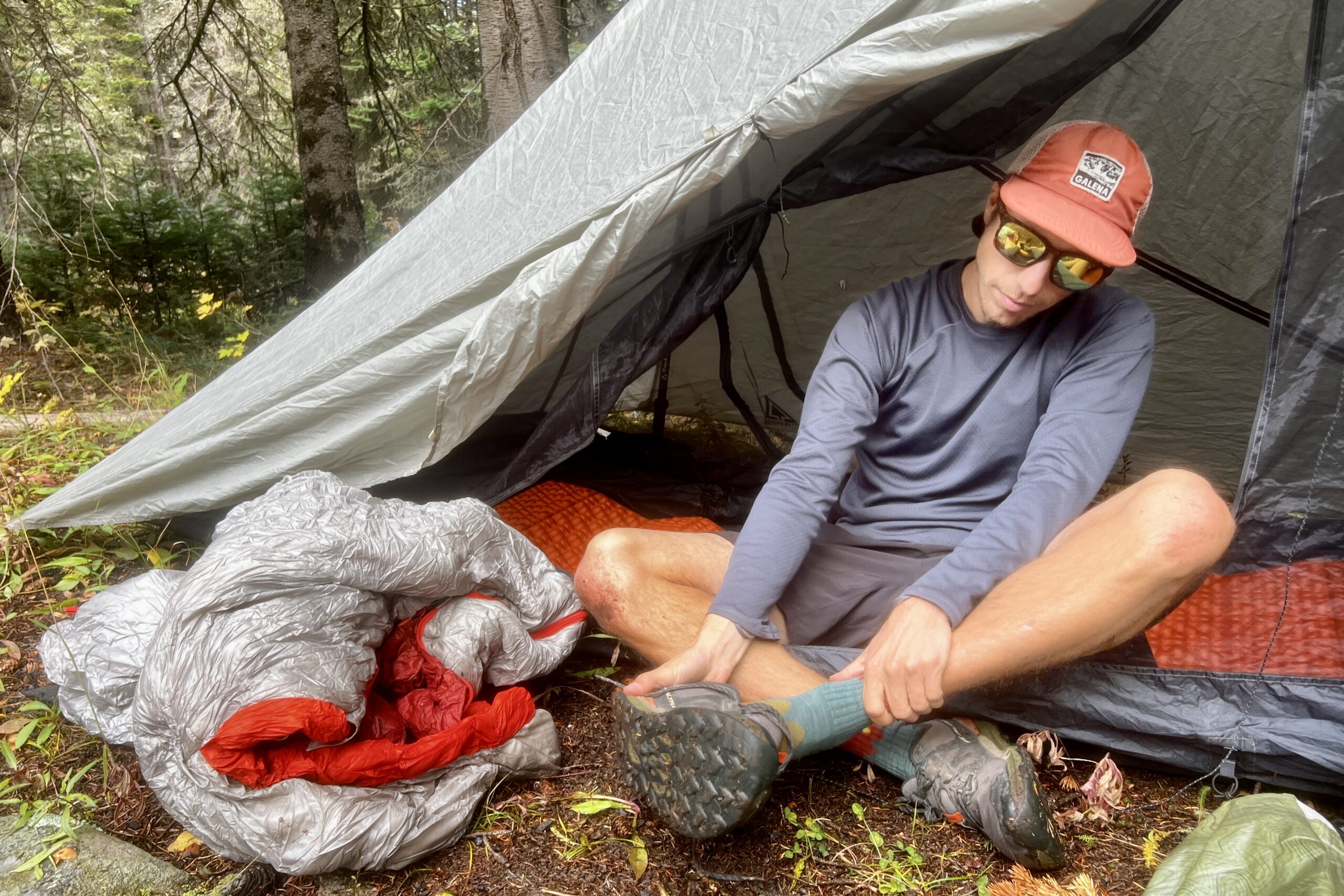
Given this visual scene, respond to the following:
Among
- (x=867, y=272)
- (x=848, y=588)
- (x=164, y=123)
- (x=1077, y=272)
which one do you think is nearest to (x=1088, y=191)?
(x=1077, y=272)

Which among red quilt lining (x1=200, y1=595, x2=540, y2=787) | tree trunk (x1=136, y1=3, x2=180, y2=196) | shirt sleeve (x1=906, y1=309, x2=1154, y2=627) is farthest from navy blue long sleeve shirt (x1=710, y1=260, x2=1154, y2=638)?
tree trunk (x1=136, y1=3, x2=180, y2=196)

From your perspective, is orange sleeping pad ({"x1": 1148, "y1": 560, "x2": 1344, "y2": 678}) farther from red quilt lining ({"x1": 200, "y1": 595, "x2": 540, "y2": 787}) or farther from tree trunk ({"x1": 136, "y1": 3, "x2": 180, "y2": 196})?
tree trunk ({"x1": 136, "y1": 3, "x2": 180, "y2": 196})

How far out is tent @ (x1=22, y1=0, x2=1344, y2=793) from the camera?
4.78ft

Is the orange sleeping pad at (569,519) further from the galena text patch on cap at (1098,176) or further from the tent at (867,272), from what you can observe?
the galena text patch on cap at (1098,176)

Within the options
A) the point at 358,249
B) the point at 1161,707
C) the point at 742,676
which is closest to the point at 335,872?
the point at 742,676

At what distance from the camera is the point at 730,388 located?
Result: 9.21ft

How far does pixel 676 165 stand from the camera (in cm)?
167

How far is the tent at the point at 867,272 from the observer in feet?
4.78

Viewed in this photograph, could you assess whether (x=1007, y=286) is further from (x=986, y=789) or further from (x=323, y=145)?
(x=323, y=145)

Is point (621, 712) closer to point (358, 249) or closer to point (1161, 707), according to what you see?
point (1161, 707)

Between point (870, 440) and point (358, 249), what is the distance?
4.06 meters

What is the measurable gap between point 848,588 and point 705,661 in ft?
1.19

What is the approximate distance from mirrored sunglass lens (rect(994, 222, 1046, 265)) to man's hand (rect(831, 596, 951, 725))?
25.3 inches

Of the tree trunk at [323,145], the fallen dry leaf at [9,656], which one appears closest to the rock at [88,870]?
the fallen dry leaf at [9,656]
